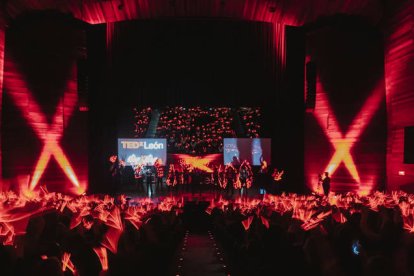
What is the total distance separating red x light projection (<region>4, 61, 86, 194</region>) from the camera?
42.0 feet

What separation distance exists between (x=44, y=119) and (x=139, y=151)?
3636mm

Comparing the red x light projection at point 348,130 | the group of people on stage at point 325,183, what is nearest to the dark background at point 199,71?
the red x light projection at point 348,130

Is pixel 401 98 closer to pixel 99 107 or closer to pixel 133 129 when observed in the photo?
pixel 99 107

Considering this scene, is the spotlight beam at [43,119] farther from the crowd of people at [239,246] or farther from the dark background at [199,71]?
the crowd of people at [239,246]

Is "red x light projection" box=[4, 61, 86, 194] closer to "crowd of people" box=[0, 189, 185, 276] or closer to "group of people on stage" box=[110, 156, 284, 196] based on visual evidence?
"group of people on stage" box=[110, 156, 284, 196]

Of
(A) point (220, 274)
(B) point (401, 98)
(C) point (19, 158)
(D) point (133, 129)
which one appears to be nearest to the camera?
(A) point (220, 274)

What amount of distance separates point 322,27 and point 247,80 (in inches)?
125

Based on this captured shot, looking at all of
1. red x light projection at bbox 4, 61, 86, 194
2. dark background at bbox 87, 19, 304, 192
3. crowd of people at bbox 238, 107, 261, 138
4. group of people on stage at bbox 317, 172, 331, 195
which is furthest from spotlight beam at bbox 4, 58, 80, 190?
crowd of people at bbox 238, 107, 261, 138

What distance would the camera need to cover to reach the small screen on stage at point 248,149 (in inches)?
602

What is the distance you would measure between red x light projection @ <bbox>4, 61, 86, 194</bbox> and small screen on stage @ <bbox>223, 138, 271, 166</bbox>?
559 centimetres

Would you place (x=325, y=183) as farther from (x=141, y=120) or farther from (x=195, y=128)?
(x=141, y=120)

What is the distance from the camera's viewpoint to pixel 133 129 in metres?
21.0

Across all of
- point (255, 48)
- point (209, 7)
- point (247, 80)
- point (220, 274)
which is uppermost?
point (209, 7)

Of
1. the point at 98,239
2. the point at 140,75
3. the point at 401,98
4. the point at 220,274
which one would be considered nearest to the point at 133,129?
the point at 140,75
